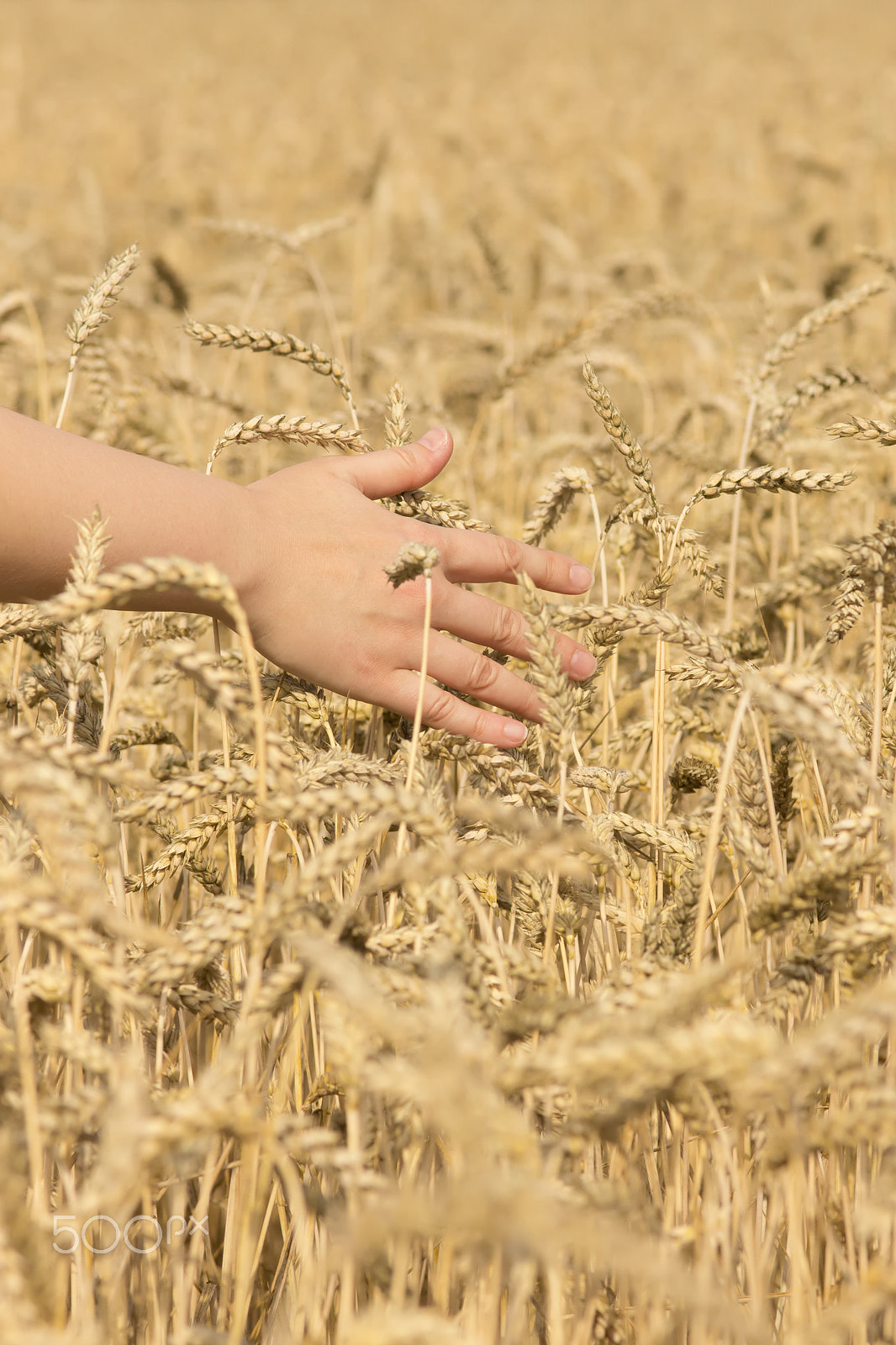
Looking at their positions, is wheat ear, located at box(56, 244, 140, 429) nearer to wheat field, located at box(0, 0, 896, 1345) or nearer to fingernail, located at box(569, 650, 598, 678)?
wheat field, located at box(0, 0, 896, 1345)

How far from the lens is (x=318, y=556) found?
3.92ft

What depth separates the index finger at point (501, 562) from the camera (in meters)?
1.27

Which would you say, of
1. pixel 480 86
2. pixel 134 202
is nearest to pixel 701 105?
pixel 480 86

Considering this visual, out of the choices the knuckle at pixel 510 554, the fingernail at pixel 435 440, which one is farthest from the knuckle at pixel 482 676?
the fingernail at pixel 435 440

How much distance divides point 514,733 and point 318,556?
0.92 feet

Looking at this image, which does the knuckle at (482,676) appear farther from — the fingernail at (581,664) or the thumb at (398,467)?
the thumb at (398,467)

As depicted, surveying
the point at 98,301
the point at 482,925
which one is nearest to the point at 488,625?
the point at 482,925

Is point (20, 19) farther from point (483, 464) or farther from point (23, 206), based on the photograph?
point (483, 464)

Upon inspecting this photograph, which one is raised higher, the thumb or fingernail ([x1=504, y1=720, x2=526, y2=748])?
the thumb

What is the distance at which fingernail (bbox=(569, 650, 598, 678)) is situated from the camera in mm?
1232

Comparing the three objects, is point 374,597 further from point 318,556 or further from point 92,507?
point 92,507

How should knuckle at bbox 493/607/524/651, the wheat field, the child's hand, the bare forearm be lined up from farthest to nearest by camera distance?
knuckle at bbox 493/607/524/651 → the child's hand → the bare forearm → the wheat field

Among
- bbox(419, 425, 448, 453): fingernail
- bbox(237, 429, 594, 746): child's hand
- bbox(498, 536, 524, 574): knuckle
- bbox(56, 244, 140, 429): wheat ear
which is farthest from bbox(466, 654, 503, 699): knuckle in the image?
bbox(56, 244, 140, 429): wheat ear

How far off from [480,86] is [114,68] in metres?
4.41
